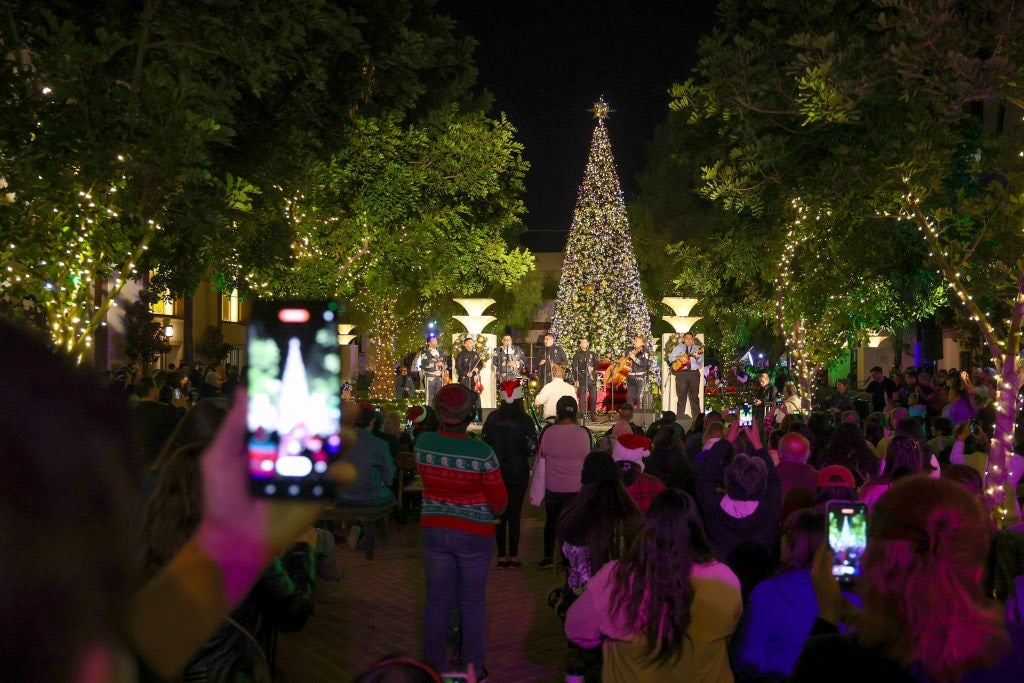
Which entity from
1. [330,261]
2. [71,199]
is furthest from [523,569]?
[330,261]

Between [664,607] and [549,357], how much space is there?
817 inches

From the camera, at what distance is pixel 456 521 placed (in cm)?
659

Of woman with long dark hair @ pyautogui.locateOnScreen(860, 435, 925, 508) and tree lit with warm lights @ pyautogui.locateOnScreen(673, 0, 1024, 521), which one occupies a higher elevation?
tree lit with warm lights @ pyautogui.locateOnScreen(673, 0, 1024, 521)

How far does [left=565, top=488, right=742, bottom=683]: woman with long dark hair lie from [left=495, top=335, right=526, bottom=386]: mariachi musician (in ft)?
67.5

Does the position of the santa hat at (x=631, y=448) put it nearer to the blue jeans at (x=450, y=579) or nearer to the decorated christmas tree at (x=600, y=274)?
the blue jeans at (x=450, y=579)

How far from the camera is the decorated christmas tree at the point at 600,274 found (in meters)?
31.0

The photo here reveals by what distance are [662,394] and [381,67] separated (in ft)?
39.2

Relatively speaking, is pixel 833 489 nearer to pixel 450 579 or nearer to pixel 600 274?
pixel 450 579

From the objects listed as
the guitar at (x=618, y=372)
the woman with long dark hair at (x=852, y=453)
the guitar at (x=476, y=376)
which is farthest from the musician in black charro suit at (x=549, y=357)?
the woman with long dark hair at (x=852, y=453)

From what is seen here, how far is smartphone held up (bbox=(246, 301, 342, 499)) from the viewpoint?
1.63m

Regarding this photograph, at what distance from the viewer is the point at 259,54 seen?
1541 cm

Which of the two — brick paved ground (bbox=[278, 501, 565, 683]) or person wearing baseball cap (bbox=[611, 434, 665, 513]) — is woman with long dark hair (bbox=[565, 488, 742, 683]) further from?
brick paved ground (bbox=[278, 501, 565, 683])

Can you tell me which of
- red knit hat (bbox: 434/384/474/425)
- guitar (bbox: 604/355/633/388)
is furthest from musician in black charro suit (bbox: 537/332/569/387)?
red knit hat (bbox: 434/384/474/425)

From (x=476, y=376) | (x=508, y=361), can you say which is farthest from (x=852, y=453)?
(x=476, y=376)
